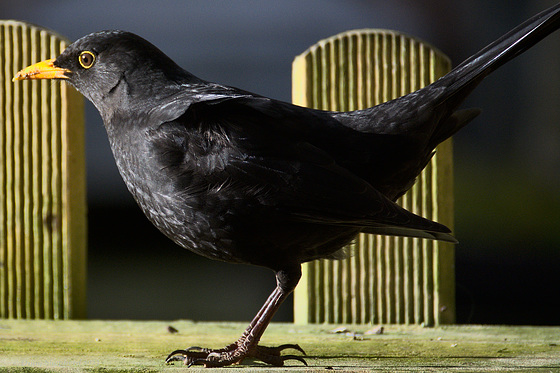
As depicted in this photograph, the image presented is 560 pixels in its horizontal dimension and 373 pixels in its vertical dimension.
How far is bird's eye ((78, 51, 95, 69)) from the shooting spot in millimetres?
2791

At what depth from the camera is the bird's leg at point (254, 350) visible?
255cm

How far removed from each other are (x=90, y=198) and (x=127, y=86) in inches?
266

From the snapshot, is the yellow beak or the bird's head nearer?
the bird's head

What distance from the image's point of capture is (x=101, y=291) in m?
8.29

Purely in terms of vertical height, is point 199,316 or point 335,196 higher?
point 335,196

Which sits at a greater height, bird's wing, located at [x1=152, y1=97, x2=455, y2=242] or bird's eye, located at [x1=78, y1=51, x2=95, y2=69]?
bird's eye, located at [x1=78, y1=51, x2=95, y2=69]

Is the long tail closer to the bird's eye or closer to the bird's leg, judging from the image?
the bird's leg

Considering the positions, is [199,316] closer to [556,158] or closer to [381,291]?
[381,291]

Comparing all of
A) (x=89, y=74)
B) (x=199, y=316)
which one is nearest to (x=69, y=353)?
(x=89, y=74)

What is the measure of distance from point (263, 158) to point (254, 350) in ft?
2.32

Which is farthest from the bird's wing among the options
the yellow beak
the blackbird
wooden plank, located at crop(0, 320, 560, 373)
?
the yellow beak

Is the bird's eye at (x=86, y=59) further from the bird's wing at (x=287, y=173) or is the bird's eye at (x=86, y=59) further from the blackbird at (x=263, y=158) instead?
the bird's wing at (x=287, y=173)

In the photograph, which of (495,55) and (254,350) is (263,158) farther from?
(495,55)

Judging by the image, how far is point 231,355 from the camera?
2594 mm
